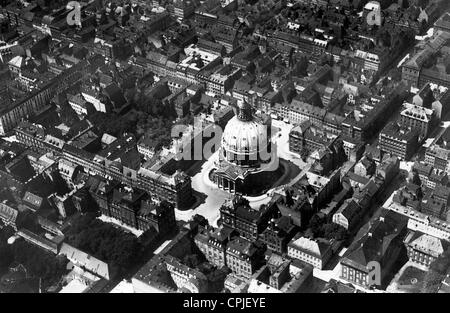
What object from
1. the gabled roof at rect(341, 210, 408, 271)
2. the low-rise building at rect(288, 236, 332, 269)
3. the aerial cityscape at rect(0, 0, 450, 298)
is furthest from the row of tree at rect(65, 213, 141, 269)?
the gabled roof at rect(341, 210, 408, 271)

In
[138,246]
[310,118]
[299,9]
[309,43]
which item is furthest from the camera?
[299,9]

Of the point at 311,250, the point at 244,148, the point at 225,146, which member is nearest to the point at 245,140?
the point at 244,148

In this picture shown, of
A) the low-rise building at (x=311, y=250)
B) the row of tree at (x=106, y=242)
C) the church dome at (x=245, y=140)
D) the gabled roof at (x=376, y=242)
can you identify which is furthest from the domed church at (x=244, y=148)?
the gabled roof at (x=376, y=242)

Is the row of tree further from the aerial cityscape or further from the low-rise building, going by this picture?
the low-rise building

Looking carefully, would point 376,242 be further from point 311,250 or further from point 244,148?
point 244,148
